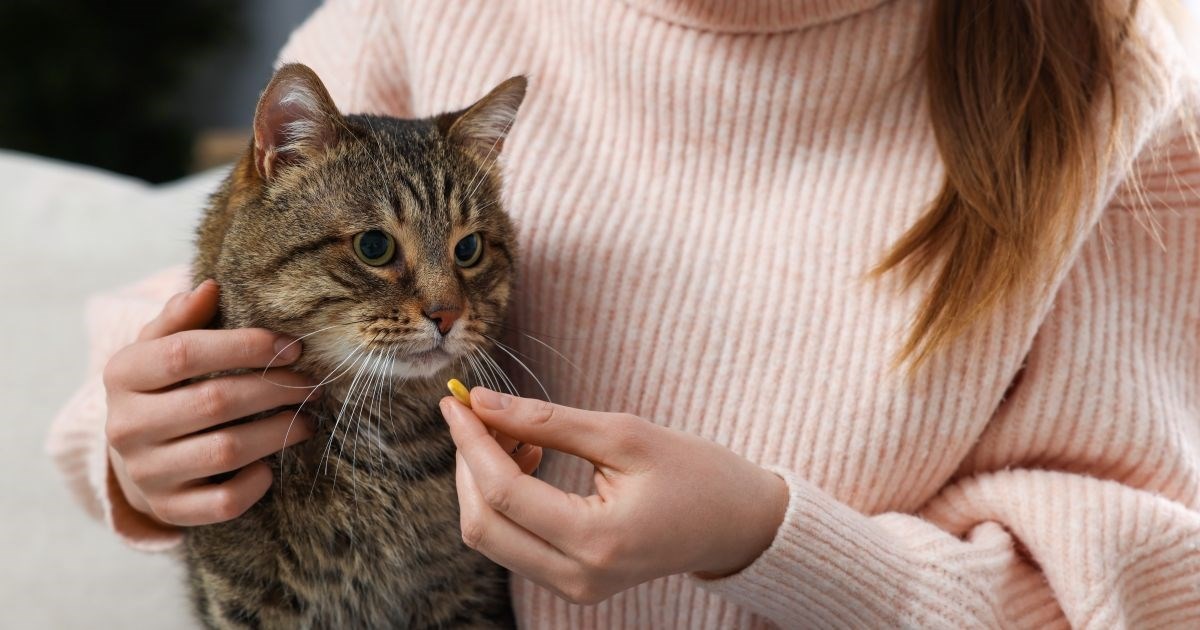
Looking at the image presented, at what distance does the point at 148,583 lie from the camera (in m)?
1.46

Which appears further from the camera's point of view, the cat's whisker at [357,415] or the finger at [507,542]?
the cat's whisker at [357,415]

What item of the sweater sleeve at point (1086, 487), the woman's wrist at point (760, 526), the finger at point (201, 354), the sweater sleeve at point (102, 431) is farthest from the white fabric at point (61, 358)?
the sweater sleeve at point (1086, 487)

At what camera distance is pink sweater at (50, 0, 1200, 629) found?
101cm

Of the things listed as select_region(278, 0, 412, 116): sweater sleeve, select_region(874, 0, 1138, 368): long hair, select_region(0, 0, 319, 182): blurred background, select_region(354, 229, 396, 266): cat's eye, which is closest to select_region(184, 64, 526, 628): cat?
select_region(354, 229, 396, 266): cat's eye

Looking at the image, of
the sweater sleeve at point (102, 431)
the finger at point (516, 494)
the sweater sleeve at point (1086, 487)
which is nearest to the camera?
the finger at point (516, 494)

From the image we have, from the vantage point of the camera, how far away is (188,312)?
0.91 metres

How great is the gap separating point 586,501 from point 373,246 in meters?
0.31

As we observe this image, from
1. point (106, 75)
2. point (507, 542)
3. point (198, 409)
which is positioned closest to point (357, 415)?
point (198, 409)

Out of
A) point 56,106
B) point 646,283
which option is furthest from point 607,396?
point 56,106

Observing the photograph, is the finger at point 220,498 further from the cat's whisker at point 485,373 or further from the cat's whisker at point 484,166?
the cat's whisker at point 484,166

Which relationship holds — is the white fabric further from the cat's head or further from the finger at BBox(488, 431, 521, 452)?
the finger at BBox(488, 431, 521, 452)

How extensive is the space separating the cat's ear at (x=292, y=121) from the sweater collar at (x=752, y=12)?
0.40m

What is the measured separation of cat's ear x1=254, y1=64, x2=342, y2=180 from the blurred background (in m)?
2.28

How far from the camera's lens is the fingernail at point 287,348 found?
89cm
